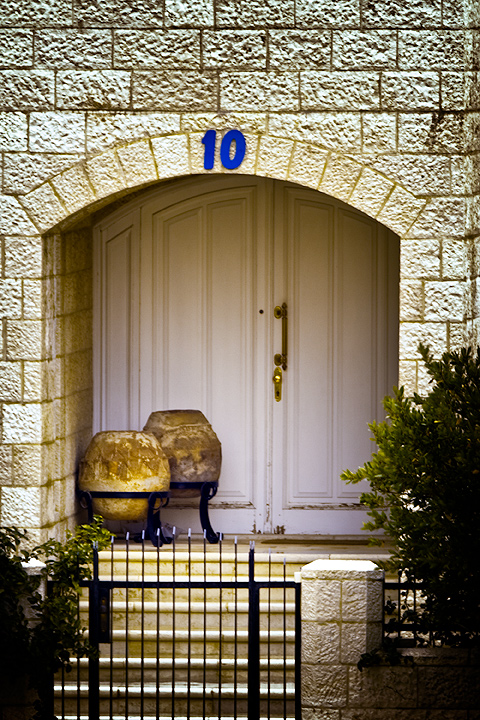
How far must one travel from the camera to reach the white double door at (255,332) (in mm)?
8914

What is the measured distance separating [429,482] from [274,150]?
2593 millimetres

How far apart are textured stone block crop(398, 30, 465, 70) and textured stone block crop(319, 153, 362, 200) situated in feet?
2.32

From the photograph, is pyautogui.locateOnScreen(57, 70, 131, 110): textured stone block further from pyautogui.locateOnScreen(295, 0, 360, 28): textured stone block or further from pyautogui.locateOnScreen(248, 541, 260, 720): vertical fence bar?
pyautogui.locateOnScreen(248, 541, 260, 720): vertical fence bar

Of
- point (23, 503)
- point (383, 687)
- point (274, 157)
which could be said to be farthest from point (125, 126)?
point (383, 687)

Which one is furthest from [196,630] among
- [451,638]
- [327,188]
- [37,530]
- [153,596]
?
[327,188]

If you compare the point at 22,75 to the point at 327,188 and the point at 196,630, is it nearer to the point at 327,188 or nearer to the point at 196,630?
the point at 327,188

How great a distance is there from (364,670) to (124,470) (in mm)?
2425

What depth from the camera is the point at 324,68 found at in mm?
7457

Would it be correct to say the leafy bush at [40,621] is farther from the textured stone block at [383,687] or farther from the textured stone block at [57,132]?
the textured stone block at [57,132]

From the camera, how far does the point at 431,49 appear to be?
24.4 ft

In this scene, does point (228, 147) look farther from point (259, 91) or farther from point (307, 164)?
point (307, 164)

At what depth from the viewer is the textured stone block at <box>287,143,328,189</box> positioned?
7.51 meters

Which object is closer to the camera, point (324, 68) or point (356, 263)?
point (324, 68)

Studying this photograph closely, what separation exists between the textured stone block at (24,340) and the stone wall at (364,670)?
2347mm
